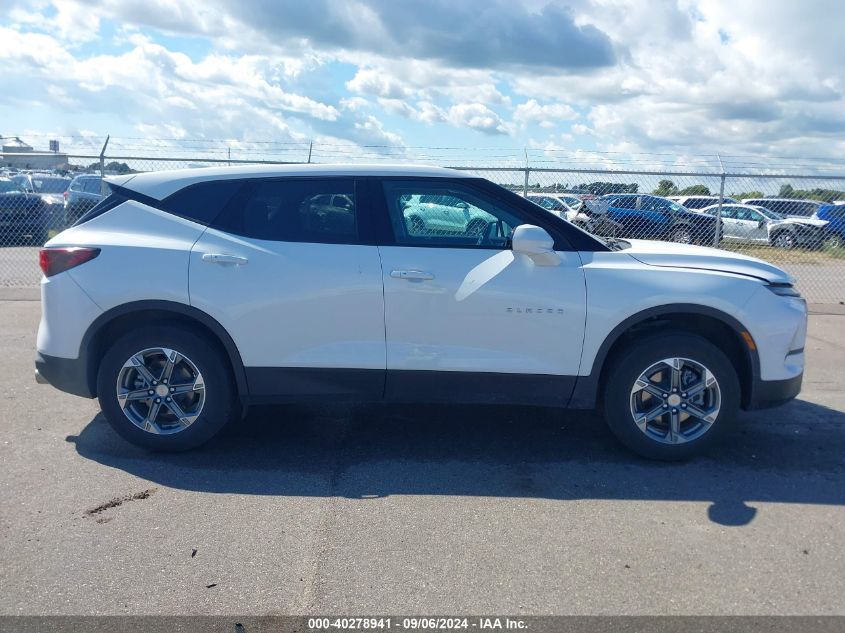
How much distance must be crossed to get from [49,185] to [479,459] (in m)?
19.4

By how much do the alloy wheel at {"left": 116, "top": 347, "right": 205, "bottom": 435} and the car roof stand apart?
3.60 feet

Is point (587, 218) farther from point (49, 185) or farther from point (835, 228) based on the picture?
point (49, 185)

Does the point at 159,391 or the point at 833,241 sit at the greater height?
the point at 833,241

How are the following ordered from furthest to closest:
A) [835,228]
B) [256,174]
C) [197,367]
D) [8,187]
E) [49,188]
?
[49,188], [8,187], [835,228], [256,174], [197,367]

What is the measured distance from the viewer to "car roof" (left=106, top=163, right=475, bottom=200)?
507cm

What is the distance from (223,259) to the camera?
4.82m

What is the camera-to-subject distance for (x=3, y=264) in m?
14.5

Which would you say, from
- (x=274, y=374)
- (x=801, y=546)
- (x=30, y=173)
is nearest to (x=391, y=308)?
(x=274, y=374)

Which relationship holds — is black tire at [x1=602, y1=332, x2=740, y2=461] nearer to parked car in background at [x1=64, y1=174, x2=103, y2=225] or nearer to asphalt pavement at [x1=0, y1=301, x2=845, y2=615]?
asphalt pavement at [x1=0, y1=301, x2=845, y2=615]

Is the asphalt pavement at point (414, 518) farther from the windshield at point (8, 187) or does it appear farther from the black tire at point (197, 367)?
the windshield at point (8, 187)

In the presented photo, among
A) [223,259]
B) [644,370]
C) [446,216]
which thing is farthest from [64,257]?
[644,370]

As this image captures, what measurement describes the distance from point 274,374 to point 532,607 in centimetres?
230

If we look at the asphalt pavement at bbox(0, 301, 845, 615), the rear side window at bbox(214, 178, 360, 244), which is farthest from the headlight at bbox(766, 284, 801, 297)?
the rear side window at bbox(214, 178, 360, 244)

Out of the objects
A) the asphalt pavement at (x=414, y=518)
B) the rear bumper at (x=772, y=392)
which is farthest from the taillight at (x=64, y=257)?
the rear bumper at (x=772, y=392)
